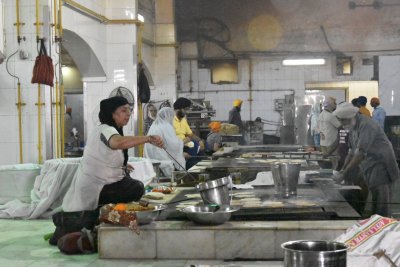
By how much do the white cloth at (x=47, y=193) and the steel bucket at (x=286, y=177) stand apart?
9.91 feet

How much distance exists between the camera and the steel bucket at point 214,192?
204 inches

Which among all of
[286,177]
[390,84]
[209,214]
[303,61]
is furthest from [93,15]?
[303,61]

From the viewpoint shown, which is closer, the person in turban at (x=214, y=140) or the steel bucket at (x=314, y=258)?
the steel bucket at (x=314, y=258)

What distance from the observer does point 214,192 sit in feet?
17.0

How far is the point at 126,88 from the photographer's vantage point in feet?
37.7

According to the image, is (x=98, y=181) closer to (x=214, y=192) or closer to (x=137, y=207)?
(x=137, y=207)

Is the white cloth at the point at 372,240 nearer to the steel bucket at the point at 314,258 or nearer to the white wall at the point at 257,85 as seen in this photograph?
the steel bucket at the point at 314,258

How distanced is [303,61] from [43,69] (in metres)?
11.4

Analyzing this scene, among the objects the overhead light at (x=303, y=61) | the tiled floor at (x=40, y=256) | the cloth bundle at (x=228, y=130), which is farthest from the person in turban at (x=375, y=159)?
the overhead light at (x=303, y=61)

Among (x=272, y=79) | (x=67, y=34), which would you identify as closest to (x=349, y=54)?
(x=272, y=79)

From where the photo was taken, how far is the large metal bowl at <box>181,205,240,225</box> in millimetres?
4660

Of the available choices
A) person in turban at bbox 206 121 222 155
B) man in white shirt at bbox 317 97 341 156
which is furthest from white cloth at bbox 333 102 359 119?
person in turban at bbox 206 121 222 155

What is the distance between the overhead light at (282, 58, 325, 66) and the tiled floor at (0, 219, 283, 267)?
1249cm

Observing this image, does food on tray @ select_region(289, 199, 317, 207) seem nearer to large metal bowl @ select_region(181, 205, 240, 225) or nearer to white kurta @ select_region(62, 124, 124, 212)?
large metal bowl @ select_region(181, 205, 240, 225)
